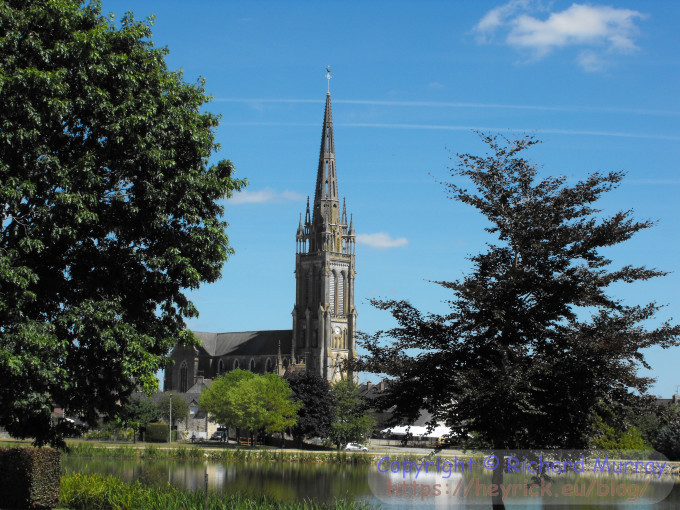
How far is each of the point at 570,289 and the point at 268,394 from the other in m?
64.7

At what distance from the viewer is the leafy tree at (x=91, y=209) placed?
18328 millimetres

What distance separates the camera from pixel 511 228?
1862cm

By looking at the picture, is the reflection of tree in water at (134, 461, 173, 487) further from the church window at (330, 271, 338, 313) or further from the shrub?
the church window at (330, 271, 338, 313)

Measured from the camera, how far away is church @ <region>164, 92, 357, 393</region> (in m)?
147

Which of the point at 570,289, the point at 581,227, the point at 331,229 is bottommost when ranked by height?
the point at 570,289

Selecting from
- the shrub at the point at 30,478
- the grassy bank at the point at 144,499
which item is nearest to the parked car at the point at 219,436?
the grassy bank at the point at 144,499

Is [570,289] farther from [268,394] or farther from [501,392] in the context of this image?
[268,394]

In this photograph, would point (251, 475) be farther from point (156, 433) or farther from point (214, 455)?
point (156, 433)

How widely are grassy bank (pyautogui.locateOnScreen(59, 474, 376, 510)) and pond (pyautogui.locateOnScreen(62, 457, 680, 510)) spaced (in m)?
5.68

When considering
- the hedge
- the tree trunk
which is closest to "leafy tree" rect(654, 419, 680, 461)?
the hedge

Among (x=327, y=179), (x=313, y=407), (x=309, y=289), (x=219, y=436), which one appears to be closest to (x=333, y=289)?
(x=309, y=289)

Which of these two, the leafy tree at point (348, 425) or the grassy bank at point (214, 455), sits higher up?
the leafy tree at point (348, 425)

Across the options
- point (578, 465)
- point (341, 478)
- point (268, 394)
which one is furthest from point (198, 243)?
point (268, 394)

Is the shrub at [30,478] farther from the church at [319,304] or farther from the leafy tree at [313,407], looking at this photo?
the church at [319,304]
